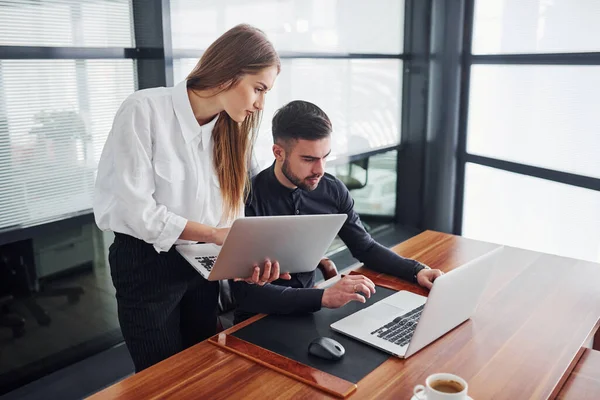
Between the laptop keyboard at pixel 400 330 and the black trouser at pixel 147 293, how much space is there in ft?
1.85

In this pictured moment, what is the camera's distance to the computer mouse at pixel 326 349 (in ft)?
4.17

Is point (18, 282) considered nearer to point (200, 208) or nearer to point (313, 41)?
point (200, 208)

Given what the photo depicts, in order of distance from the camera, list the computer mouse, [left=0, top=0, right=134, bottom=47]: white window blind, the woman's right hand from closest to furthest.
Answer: the computer mouse, the woman's right hand, [left=0, top=0, right=134, bottom=47]: white window blind

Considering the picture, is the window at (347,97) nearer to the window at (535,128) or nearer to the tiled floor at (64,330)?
the window at (535,128)

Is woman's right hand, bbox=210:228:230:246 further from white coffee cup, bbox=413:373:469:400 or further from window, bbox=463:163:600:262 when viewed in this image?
window, bbox=463:163:600:262

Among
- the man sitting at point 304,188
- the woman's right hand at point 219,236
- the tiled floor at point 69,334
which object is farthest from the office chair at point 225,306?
the tiled floor at point 69,334

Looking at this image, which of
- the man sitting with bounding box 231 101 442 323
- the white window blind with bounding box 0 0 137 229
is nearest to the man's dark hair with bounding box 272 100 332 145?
the man sitting with bounding box 231 101 442 323

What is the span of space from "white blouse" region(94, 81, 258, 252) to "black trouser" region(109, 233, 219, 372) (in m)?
0.06

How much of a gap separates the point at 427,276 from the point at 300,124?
618 mm

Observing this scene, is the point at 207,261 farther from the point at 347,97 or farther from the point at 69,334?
the point at 347,97

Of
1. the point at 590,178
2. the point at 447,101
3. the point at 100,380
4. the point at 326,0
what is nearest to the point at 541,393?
the point at 100,380

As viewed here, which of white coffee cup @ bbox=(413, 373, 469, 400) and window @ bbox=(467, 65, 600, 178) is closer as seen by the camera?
white coffee cup @ bbox=(413, 373, 469, 400)

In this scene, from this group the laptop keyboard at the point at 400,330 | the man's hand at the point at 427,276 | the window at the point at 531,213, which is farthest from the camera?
the window at the point at 531,213

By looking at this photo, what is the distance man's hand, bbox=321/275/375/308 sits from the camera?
1471 mm
